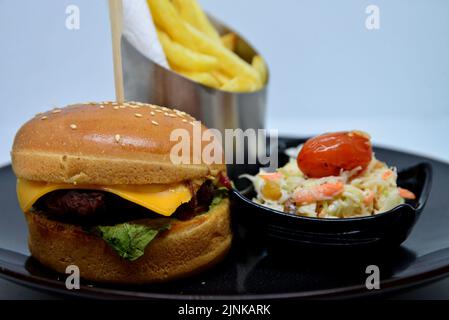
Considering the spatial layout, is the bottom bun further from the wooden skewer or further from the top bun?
the wooden skewer

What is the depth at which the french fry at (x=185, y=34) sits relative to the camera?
4.24 meters

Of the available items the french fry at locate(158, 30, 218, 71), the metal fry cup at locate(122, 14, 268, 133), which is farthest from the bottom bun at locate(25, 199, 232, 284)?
the french fry at locate(158, 30, 218, 71)

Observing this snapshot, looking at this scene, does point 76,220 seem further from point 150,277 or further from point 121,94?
point 121,94

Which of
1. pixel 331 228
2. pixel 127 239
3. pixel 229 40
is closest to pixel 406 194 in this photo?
pixel 331 228

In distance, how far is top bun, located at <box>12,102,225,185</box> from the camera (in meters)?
2.57

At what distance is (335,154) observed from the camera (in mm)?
3172

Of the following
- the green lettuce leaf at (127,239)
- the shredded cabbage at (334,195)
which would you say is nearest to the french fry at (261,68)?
the shredded cabbage at (334,195)

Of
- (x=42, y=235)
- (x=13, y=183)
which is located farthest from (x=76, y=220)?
(x=13, y=183)

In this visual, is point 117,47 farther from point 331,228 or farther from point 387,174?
point 387,174

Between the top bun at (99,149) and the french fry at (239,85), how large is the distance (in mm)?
1525

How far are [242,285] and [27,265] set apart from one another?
1124 millimetres

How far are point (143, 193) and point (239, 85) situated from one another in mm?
2005

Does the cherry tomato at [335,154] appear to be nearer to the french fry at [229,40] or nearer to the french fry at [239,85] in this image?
the french fry at [239,85]

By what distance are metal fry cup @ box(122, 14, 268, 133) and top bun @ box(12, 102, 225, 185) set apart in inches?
46.3
